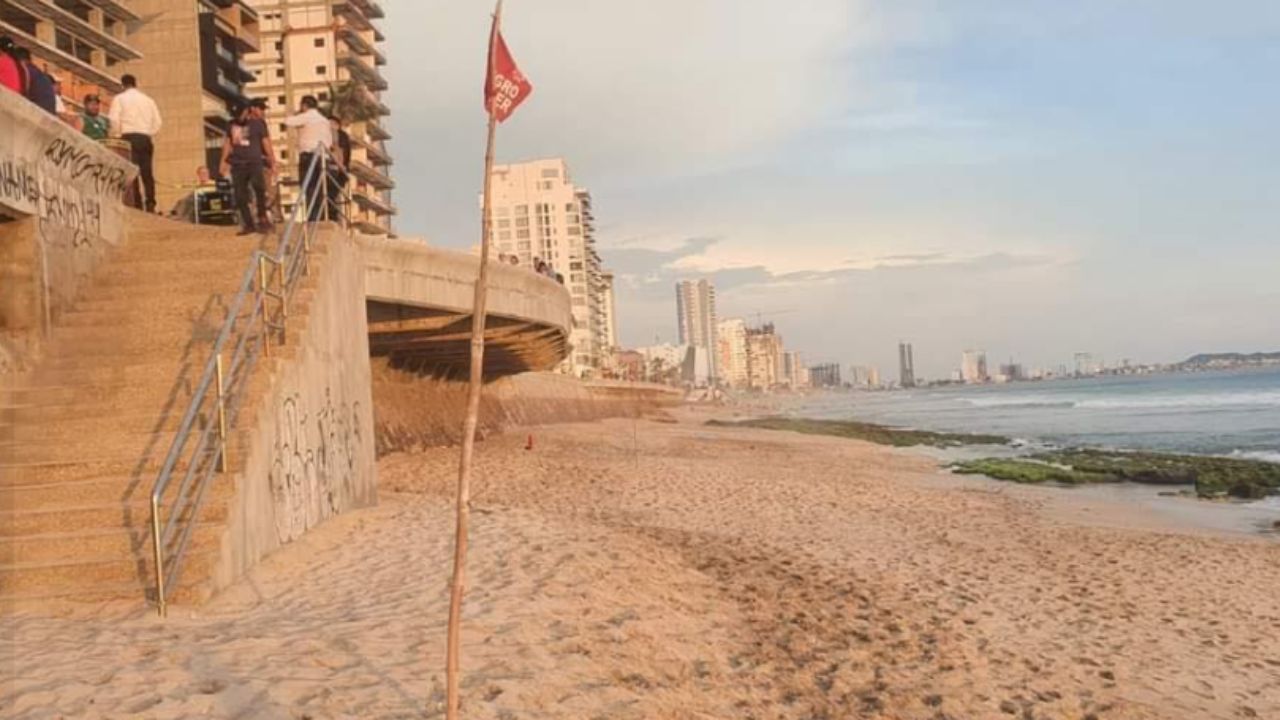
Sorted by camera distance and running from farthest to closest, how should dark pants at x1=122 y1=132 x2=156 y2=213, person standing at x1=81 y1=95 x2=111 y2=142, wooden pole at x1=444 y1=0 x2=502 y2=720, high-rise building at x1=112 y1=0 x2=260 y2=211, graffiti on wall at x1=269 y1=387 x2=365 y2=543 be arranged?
high-rise building at x1=112 y1=0 x2=260 y2=211 < person standing at x1=81 y1=95 x2=111 y2=142 < dark pants at x1=122 y1=132 x2=156 y2=213 < graffiti on wall at x1=269 y1=387 x2=365 y2=543 < wooden pole at x1=444 y1=0 x2=502 y2=720

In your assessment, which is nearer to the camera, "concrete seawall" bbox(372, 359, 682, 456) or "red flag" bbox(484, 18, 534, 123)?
"red flag" bbox(484, 18, 534, 123)

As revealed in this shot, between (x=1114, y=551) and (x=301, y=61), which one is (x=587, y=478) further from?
(x=301, y=61)

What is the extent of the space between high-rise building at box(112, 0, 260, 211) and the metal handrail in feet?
158

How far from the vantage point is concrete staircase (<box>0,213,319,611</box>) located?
6348 millimetres

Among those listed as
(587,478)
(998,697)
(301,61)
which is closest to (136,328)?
(998,697)

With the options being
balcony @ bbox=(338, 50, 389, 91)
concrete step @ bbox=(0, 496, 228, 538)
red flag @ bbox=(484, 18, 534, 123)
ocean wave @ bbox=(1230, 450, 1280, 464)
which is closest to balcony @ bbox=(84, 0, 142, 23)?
balcony @ bbox=(338, 50, 389, 91)

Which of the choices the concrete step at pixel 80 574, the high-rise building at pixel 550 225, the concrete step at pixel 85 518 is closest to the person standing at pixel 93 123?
the concrete step at pixel 85 518

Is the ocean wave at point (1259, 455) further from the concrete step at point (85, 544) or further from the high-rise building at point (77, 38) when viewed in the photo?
the high-rise building at point (77, 38)

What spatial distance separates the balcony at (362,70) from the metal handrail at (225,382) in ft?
256

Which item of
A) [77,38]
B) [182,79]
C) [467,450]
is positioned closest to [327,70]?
[182,79]

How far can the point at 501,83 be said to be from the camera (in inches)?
153

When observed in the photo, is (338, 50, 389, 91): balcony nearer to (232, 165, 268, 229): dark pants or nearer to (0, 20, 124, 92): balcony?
(0, 20, 124, 92): balcony

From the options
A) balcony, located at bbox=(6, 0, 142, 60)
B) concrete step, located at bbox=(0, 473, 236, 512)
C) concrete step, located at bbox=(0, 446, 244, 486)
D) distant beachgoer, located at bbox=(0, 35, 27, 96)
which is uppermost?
balcony, located at bbox=(6, 0, 142, 60)

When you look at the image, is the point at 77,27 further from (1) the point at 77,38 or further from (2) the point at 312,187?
(2) the point at 312,187
